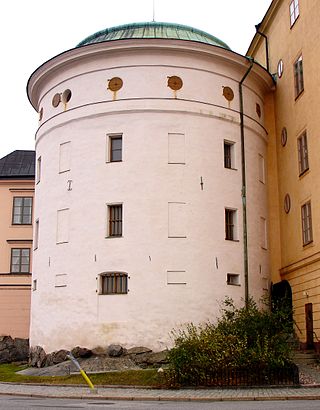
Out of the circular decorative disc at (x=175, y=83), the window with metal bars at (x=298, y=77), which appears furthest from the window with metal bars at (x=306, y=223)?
the circular decorative disc at (x=175, y=83)

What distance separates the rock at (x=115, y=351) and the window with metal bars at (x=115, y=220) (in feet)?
15.9

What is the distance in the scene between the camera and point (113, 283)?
2716 centimetres

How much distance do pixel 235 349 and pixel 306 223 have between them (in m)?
9.37

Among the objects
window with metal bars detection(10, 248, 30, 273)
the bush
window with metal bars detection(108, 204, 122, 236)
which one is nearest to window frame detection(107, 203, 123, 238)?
window with metal bars detection(108, 204, 122, 236)

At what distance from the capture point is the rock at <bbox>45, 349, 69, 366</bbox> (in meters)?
26.9

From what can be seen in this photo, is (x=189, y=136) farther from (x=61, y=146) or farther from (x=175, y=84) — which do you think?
(x=61, y=146)

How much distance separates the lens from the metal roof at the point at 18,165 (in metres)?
43.6

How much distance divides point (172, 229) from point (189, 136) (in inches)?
172

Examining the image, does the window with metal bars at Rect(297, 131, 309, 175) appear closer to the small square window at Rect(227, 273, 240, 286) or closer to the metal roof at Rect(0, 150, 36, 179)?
the small square window at Rect(227, 273, 240, 286)

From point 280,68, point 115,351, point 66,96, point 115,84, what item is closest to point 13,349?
point 115,351

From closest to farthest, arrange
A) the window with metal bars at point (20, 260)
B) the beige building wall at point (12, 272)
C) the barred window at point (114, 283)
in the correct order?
the barred window at point (114, 283) → the beige building wall at point (12, 272) → the window with metal bars at point (20, 260)

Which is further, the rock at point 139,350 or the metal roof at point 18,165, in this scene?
the metal roof at point 18,165

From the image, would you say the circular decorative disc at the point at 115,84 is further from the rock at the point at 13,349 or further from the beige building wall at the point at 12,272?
the rock at the point at 13,349

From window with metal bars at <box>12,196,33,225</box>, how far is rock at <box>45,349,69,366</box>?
1628 cm
